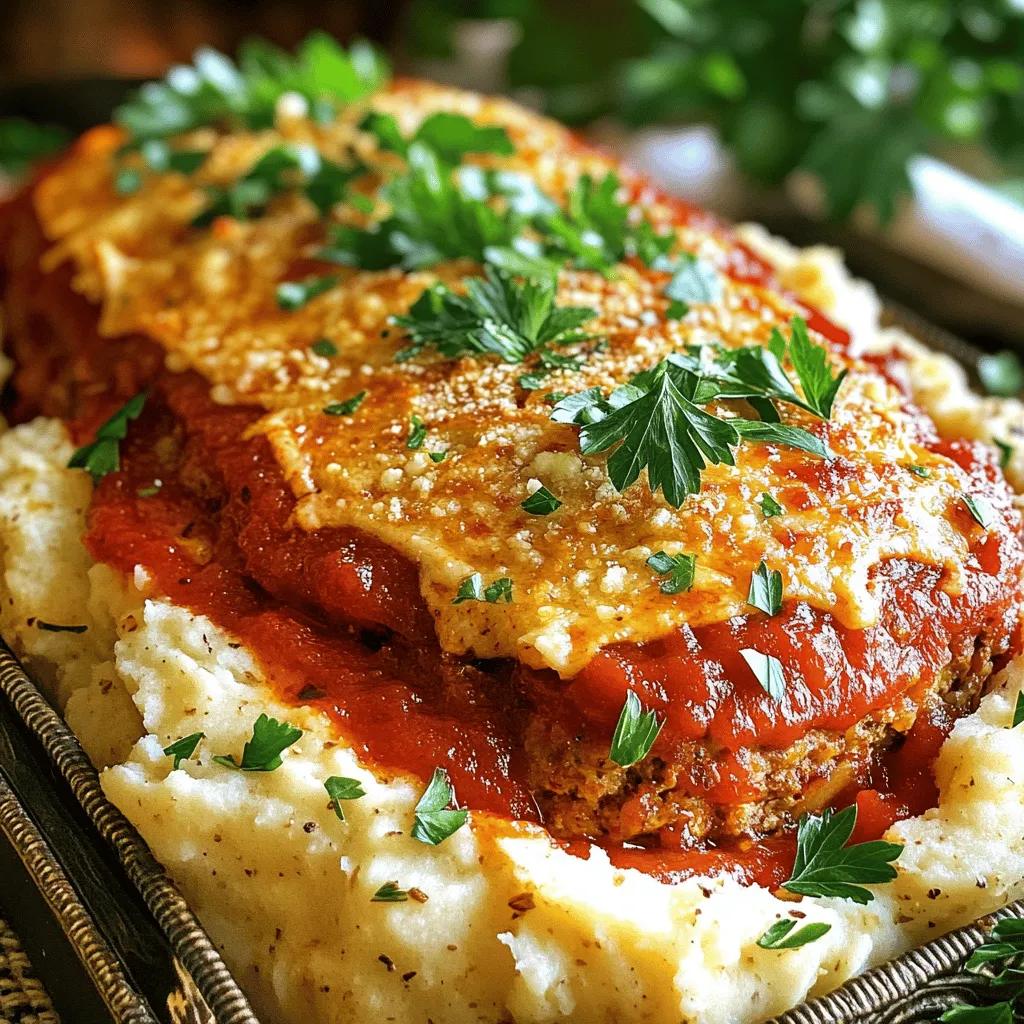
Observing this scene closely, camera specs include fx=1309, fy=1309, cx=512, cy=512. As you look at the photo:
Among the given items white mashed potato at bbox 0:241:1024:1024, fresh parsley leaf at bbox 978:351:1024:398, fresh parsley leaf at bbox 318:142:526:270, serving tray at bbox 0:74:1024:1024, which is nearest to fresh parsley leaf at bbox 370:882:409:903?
white mashed potato at bbox 0:241:1024:1024

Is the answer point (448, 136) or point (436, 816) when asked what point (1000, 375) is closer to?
point (448, 136)

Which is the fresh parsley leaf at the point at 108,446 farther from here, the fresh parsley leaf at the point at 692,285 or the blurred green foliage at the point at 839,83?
the blurred green foliage at the point at 839,83

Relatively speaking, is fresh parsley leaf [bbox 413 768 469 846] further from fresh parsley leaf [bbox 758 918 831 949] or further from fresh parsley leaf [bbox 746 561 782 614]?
fresh parsley leaf [bbox 746 561 782 614]

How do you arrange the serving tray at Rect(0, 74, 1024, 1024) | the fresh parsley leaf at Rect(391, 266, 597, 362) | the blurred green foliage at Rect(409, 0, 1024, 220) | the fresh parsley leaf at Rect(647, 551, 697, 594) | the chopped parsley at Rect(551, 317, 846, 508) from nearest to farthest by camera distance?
the serving tray at Rect(0, 74, 1024, 1024) < the fresh parsley leaf at Rect(647, 551, 697, 594) < the chopped parsley at Rect(551, 317, 846, 508) < the fresh parsley leaf at Rect(391, 266, 597, 362) < the blurred green foliage at Rect(409, 0, 1024, 220)

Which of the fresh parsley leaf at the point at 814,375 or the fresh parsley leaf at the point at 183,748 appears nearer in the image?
the fresh parsley leaf at the point at 183,748

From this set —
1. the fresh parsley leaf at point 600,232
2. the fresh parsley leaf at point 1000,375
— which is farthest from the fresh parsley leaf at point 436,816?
the fresh parsley leaf at point 1000,375

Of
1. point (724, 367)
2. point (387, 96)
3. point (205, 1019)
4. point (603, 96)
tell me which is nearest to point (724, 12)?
point (603, 96)
